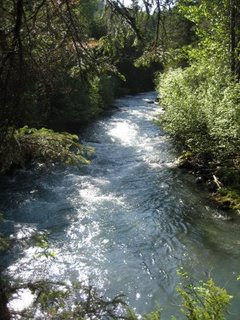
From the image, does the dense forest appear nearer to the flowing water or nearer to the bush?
the bush

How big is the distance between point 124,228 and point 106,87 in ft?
60.4

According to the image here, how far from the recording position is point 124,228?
930 cm

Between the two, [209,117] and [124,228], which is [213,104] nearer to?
[209,117]

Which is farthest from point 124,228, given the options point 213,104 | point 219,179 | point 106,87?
point 106,87

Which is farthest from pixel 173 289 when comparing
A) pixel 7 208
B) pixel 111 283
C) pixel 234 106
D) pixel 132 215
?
pixel 234 106

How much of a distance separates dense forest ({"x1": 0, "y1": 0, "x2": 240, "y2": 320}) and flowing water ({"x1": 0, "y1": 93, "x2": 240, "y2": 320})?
60 cm

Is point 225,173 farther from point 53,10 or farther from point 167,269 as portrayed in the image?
point 53,10

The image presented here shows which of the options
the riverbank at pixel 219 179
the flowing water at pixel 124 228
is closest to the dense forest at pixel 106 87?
the riverbank at pixel 219 179

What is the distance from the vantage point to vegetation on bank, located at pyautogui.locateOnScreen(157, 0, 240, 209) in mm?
11164

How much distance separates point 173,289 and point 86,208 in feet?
13.2

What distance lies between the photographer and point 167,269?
298 inches

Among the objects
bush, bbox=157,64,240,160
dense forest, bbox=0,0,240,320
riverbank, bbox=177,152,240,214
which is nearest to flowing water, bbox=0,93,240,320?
riverbank, bbox=177,152,240,214

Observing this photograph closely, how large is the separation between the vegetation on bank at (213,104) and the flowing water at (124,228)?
830 mm

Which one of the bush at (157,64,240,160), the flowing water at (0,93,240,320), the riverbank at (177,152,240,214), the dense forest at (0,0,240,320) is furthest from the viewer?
the bush at (157,64,240,160)
